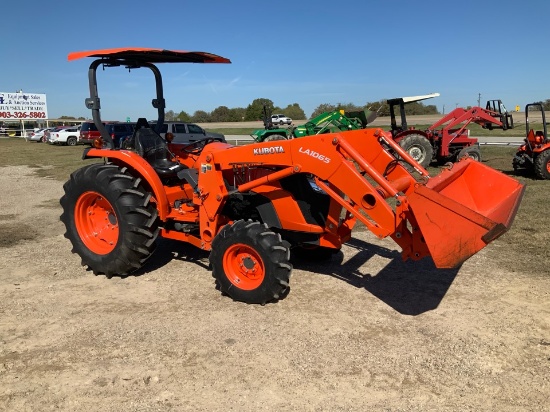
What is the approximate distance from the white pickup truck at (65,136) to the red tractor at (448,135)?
84.7 ft

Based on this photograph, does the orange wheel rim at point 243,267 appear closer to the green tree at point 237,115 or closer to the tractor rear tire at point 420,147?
the tractor rear tire at point 420,147

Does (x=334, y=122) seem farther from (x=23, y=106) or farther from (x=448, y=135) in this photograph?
(x=23, y=106)

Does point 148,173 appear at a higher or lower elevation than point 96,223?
higher

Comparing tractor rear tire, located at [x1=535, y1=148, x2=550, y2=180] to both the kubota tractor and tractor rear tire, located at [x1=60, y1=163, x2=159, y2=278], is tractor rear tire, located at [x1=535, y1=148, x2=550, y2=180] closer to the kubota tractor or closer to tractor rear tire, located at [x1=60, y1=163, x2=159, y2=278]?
the kubota tractor

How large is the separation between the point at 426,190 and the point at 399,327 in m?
1.30

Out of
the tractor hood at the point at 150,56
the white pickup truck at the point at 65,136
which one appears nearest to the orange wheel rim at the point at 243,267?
the tractor hood at the point at 150,56

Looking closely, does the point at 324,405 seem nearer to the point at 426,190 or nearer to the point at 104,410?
the point at 104,410

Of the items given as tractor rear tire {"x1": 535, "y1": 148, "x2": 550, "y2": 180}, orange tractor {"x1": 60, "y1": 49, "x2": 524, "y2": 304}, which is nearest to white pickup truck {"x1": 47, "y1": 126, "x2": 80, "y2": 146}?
tractor rear tire {"x1": 535, "y1": 148, "x2": 550, "y2": 180}

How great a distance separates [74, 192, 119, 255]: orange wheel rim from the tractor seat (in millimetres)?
744

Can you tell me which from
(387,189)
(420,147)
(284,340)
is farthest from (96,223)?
(420,147)

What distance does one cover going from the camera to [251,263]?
4754 mm

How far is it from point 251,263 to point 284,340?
99 cm

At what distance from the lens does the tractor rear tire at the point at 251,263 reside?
14.8 ft

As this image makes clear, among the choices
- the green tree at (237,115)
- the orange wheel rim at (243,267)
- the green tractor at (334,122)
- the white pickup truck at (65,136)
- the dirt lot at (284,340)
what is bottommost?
the dirt lot at (284,340)
